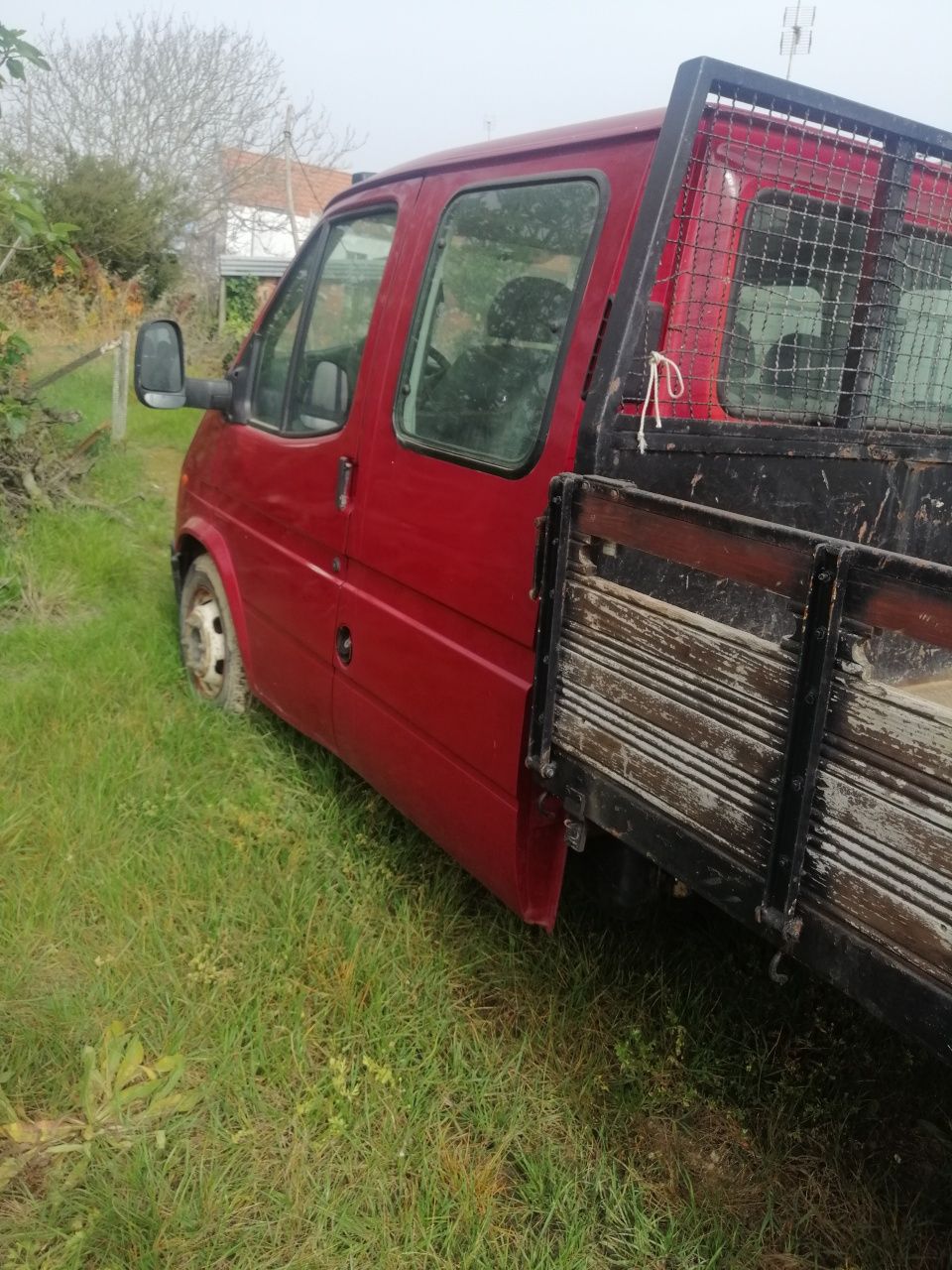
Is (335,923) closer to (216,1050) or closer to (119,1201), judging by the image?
(216,1050)

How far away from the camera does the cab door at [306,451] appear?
3117 mm

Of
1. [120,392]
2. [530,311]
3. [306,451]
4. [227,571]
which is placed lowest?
[227,571]

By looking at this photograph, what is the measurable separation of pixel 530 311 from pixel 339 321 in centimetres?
101

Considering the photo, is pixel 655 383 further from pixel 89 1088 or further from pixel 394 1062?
pixel 89 1088

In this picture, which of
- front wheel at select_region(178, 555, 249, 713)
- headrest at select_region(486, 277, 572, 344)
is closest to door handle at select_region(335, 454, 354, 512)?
headrest at select_region(486, 277, 572, 344)

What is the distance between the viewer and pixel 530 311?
252 cm

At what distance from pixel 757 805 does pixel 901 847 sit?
26 cm

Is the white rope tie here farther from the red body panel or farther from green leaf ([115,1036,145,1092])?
green leaf ([115,1036,145,1092])

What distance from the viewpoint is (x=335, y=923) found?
9.88 feet

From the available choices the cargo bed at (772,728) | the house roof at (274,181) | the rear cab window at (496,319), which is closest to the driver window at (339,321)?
the rear cab window at (496,319)

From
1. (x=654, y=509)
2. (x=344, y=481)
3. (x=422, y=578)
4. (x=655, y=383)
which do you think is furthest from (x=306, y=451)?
(x=654, y=509)

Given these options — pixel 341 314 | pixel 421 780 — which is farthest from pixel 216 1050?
pixel 341 314

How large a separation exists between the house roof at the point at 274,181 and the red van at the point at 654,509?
21.5m

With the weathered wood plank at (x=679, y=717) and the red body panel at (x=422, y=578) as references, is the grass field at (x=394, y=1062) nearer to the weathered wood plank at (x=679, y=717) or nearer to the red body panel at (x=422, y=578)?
the red body panel at (x=422, y=578)
